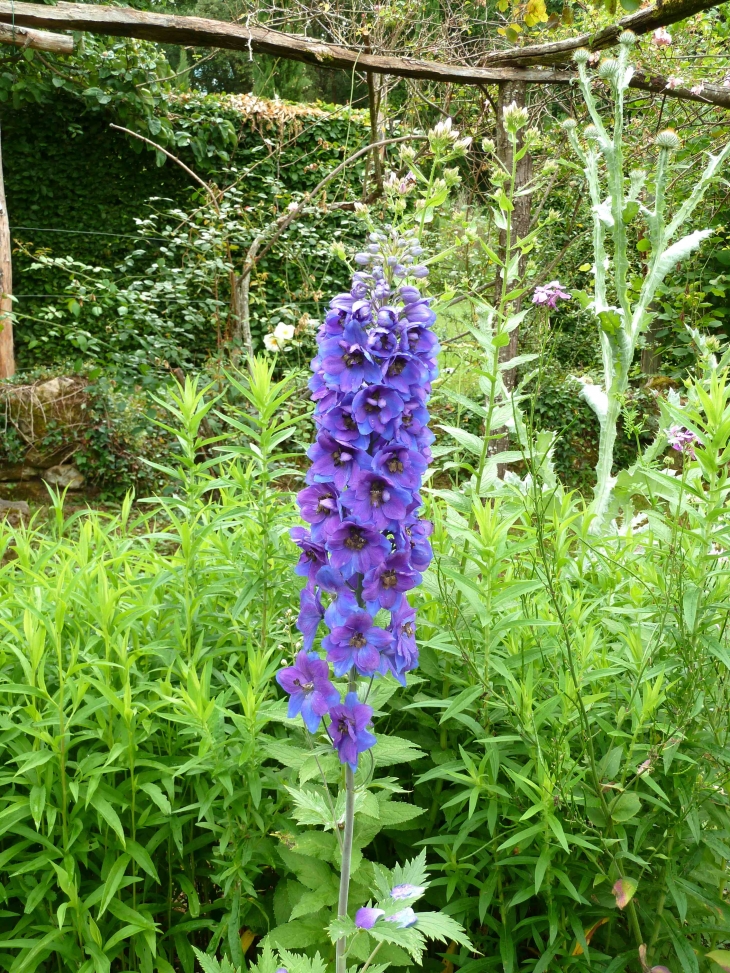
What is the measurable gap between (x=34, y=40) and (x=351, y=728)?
7.60 meters

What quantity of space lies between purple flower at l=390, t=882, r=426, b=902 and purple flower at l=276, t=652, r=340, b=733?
289mm

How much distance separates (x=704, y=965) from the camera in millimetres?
1612

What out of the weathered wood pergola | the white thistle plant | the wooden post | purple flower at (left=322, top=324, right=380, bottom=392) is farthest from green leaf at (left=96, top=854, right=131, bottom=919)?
the wooden post

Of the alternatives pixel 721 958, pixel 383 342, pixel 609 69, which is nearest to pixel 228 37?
pixel 609 69

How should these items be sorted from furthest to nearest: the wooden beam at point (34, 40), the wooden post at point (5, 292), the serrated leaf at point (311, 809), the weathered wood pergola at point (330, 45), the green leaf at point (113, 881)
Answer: the wooden post at point (5, 292) < the wooden beam at point (34, 40) < the weathered wood pergola at point (330, 45) < the green leaf at point (113, 881) < the serrated leaf at point (311, 809)

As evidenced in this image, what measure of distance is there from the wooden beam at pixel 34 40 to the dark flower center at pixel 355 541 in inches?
279

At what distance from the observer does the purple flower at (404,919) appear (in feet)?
3.87

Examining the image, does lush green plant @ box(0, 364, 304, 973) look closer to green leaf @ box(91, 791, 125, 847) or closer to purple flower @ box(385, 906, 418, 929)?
green leaf @ box(91, 791, 125, 847)

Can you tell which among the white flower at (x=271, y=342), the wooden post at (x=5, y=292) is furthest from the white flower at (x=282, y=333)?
the wooden post at (x=5, y=292)

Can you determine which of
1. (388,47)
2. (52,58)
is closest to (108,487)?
(388,47)

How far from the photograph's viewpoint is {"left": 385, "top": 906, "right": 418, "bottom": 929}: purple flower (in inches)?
46.5

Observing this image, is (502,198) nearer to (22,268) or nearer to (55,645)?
(55,645)

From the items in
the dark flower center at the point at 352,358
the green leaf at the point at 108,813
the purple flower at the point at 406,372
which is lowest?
the green leaf at the point at 108,813

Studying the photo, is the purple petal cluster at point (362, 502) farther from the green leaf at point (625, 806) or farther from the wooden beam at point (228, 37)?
the wooden beam at point (228, 37)
